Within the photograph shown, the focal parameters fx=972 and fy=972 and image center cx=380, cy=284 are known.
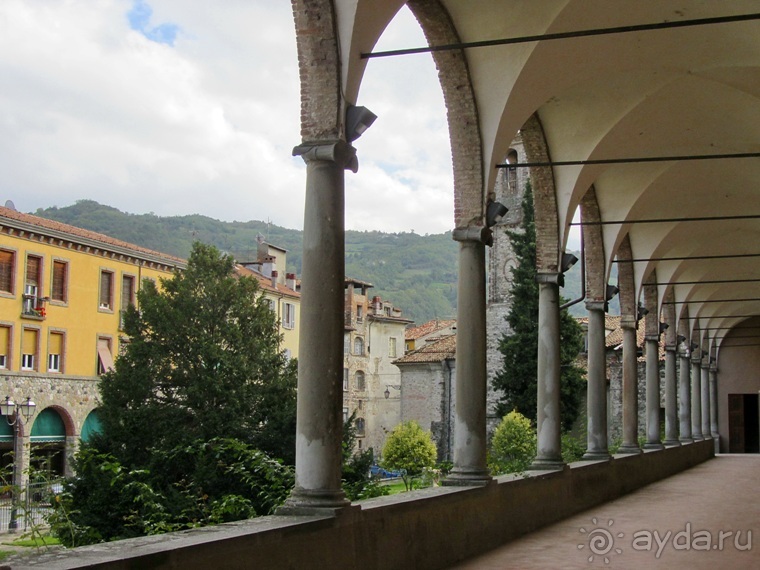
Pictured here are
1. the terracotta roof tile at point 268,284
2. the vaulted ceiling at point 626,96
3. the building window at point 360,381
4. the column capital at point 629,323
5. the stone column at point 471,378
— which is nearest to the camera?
the stone column at point 471,378

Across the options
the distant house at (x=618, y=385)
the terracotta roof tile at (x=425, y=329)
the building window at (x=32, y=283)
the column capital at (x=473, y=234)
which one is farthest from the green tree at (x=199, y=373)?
the terracotta roof tile at (x=425, y=329)

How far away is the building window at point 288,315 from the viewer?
43.5 metres

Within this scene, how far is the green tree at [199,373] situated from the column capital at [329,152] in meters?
18.9

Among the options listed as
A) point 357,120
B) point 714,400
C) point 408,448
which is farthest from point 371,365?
point 357,120

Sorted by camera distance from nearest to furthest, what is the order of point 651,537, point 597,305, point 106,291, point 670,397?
point 651,537 → point 597,305 → point 670,397 → point 106,291

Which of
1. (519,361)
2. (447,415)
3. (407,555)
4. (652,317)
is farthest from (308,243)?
(447,415)

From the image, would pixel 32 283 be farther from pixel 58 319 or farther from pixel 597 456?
pixel 597 456

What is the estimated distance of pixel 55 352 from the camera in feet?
104

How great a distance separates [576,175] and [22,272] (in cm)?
2209

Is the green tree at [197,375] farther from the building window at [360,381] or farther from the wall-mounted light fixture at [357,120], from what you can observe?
the building window at [360,381]

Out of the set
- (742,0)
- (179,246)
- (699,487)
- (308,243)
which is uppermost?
(179,246)

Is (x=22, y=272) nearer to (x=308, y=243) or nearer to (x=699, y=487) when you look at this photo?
(x=699, y=487)

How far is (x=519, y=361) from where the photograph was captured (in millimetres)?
34281

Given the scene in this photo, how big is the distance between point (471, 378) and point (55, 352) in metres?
25.7
